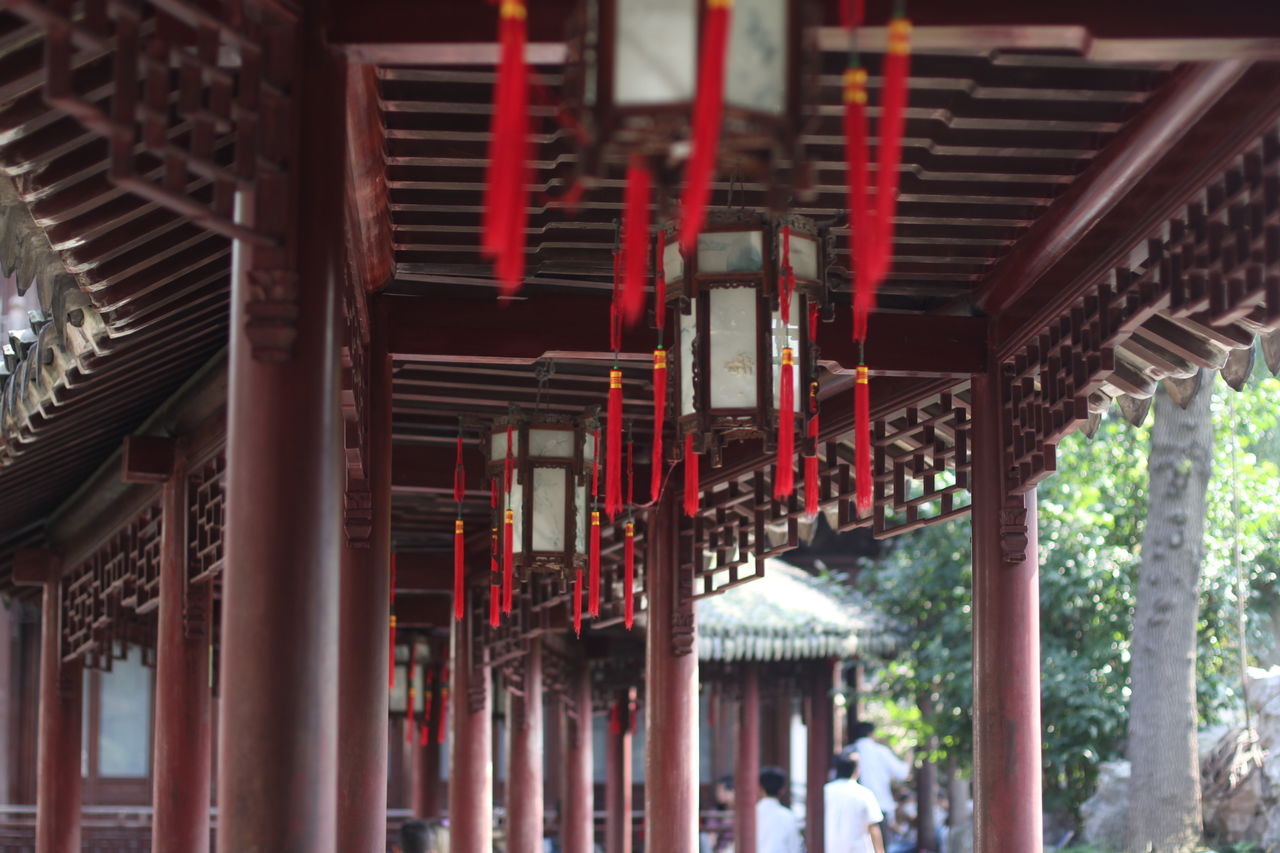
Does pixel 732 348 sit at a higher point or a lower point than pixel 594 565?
higher

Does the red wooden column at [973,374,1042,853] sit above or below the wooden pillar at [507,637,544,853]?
above

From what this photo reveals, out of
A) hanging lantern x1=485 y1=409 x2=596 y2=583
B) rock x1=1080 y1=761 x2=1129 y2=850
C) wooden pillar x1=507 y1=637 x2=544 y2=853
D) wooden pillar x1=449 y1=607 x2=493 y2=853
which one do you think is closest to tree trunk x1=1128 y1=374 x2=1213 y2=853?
rock x1=1080 y1=761 x2=1129 y2=850

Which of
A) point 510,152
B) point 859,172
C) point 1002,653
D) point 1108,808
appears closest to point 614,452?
point 1002,653

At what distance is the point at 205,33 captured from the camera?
3.36 meters

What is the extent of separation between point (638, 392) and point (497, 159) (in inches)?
217

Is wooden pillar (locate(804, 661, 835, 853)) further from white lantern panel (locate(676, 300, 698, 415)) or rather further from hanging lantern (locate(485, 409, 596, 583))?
white lantern panel (locate(676, 300, 698, 415))

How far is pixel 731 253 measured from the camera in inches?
188

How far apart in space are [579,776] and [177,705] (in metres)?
7.13

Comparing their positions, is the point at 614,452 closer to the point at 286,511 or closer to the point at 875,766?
the point at 286,511

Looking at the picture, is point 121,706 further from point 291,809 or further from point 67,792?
point 291,809

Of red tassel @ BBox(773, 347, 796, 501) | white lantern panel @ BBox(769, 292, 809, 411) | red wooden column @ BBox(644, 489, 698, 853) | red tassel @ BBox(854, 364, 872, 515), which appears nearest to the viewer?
red tassel @ BBox(773, 347, 796, 501)

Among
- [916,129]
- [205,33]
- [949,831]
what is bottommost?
[949,831]

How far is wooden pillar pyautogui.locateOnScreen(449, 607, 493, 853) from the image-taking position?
12.7 metres

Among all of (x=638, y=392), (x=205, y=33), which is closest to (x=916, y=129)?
(x=205, y=33)
